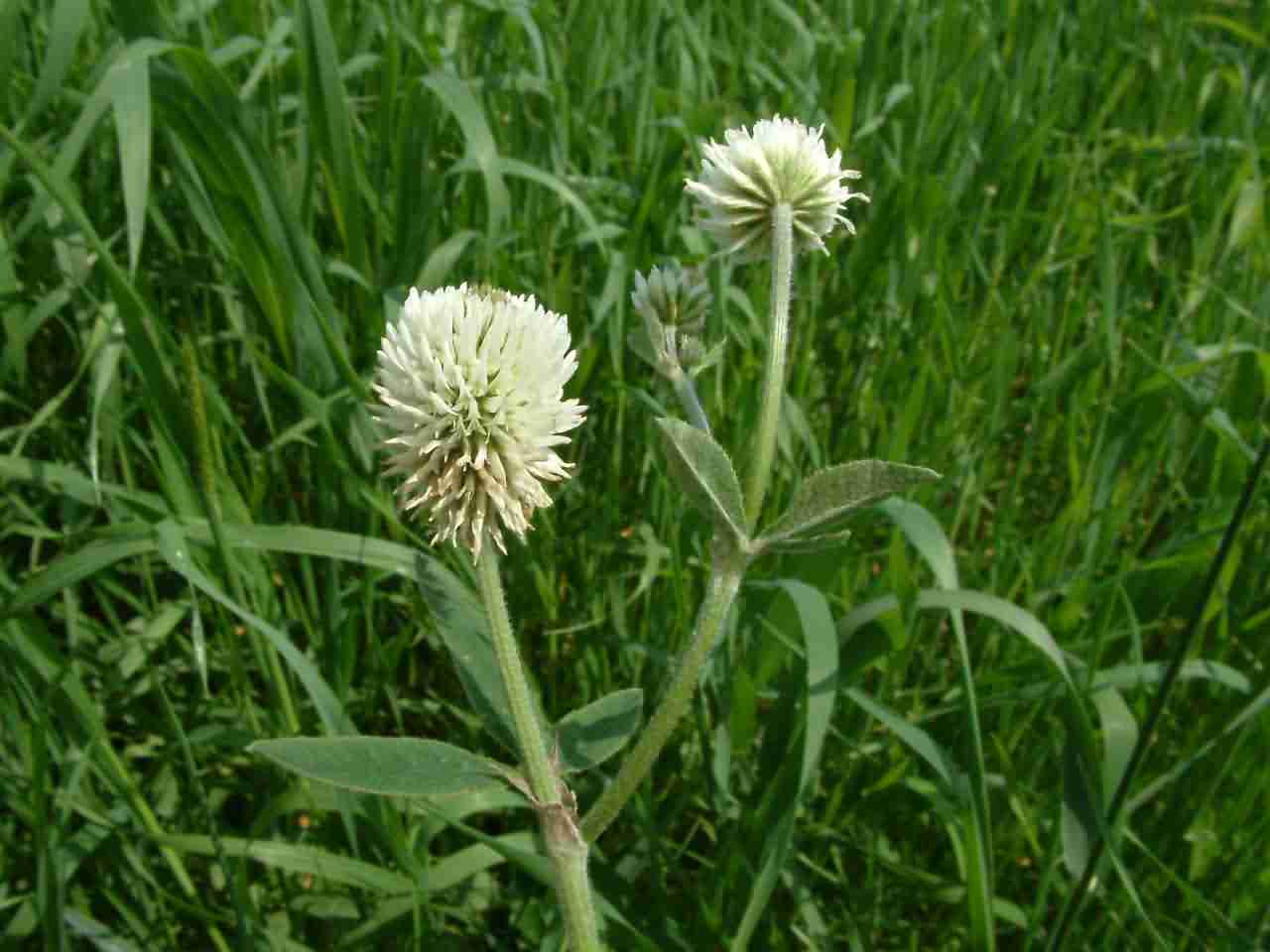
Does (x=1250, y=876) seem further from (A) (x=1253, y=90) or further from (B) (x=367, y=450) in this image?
(A) (x=1253, y=90)

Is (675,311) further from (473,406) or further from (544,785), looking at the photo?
(544,785)

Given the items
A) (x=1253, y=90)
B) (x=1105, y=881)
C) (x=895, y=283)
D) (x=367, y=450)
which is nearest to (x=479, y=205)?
(x=367, y=450)

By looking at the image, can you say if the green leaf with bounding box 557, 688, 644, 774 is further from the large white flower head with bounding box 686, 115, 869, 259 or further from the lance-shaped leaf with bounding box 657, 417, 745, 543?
the large white flower head with bounding box 686, 115, 869, 259

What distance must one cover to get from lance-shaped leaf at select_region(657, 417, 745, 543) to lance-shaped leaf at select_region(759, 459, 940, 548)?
0.04m

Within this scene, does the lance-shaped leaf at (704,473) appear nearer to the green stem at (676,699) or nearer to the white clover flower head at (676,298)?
the green stem at (676,699)

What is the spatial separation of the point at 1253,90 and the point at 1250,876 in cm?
217

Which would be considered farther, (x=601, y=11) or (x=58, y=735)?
(x=601, y=11)

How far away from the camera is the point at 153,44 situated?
1.71 m

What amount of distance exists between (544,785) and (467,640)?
0.23 metres

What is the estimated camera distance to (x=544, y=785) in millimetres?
988

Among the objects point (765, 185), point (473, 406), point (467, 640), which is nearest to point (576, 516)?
point (467, 640)

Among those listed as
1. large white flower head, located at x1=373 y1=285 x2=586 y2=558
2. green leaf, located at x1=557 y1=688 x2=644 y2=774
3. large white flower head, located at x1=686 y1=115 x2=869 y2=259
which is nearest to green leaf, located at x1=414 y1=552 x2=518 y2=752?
green leaf, located at x1=557 y1=688 x2=644 y2=774

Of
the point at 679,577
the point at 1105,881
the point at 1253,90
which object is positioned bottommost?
the point at 1105,881

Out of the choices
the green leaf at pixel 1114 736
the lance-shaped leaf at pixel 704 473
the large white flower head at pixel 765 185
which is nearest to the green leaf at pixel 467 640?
the lance-shaped leaf at pixel 704 473
